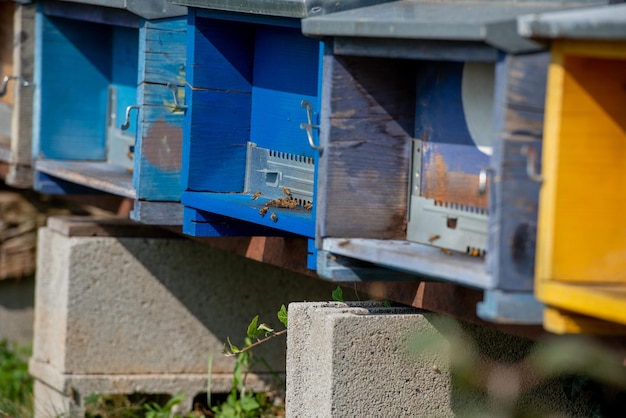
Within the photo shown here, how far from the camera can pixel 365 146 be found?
9.67 ft

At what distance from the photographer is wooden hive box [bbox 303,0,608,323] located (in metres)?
2.39

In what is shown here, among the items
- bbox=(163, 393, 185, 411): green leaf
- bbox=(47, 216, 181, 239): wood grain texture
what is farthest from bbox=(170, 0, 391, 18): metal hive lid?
bbox=(163, 393, 185, 411): green leaf

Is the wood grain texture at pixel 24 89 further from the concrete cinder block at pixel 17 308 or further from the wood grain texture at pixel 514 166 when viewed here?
the wood grain texture at pixel 514 166

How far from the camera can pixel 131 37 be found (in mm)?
5004

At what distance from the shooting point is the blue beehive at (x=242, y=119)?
141 inches

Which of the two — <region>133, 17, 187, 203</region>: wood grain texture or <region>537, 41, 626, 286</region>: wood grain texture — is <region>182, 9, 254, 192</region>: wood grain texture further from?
Answer: <region>537, 41, 626, 286</region>: wood grain texture

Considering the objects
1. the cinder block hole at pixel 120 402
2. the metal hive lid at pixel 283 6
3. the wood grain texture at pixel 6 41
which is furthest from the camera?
the wood grain texture at pixel 6 41

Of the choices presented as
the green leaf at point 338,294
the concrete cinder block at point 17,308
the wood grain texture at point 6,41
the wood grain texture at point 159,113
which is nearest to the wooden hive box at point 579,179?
the green leaf at point 338,294

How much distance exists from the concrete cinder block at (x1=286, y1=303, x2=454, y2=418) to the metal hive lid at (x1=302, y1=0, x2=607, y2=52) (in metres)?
0.87

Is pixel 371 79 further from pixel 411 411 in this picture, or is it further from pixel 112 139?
pixel 112 139

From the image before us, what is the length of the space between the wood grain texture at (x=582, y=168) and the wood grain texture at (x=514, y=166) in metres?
0.04

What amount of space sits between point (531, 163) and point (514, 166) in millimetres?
39

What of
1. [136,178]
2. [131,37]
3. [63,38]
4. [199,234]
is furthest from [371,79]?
[63,38]

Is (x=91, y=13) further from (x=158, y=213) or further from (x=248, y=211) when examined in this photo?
(x=248, y=211)
